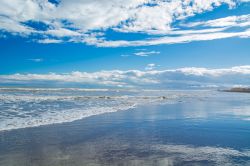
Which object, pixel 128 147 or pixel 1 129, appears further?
pixel 1 129

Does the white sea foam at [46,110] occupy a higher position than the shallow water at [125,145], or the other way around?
the white sea foam at [46,110]

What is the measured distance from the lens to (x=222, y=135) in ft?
48.2

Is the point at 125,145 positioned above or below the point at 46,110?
below

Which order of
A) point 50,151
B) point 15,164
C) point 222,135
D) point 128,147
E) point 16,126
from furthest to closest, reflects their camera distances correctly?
point 16,126 → point 222,135 → point 128,147 → point 50,151 → point 15,164

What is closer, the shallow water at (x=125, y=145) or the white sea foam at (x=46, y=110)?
the shallow water at (x=125, y=145)

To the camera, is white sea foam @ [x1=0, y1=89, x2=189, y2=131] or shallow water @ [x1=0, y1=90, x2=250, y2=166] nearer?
shallow water @ [x1=0, y1=90, x2=250, y2=166]

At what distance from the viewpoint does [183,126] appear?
57.2ft

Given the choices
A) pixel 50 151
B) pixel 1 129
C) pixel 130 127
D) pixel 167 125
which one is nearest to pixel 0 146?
pixel 50 151

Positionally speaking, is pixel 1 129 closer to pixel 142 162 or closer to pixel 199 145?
pixel 142 162

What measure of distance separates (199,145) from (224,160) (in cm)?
240

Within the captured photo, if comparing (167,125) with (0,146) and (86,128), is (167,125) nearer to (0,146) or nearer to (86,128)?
(86,128)

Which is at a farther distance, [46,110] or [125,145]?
[46,110]

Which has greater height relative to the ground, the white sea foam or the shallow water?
the white sea foam

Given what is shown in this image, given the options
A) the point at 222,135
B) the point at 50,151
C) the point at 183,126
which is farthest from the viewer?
the point at 183,126
